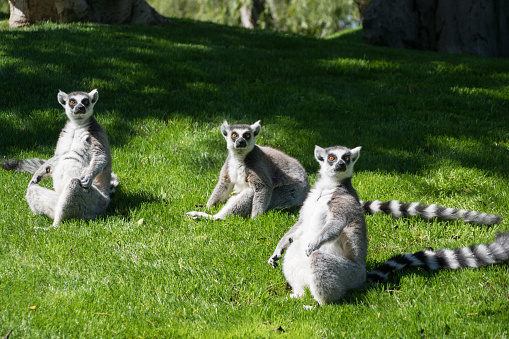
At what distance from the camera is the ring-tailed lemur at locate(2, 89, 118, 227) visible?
523 cm

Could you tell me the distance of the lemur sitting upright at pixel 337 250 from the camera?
12.2ft

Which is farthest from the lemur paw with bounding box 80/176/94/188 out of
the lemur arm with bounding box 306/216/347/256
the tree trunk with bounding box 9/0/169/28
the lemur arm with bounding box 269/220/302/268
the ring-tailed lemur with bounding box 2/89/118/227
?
the tree trunk with bounding box 9/0/169/28

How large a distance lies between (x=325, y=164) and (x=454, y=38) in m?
10.7

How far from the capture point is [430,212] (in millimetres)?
5047

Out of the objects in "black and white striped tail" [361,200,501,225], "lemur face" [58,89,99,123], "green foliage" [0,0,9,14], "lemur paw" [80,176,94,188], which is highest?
"lemur face" [58,89,99,123]

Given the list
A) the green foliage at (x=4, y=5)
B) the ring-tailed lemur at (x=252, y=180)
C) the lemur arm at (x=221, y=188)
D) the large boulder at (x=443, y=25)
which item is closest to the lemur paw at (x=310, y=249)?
the ring-tailed lemur at (x=252, y=180)

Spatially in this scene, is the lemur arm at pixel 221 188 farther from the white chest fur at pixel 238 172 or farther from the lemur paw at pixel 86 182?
the lemur paw at pixel 86 182

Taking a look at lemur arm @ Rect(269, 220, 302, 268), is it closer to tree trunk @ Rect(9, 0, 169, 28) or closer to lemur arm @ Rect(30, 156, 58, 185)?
lemur arm @ Rect(30, 156, 58, 185)

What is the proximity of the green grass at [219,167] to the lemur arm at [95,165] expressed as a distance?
0.44 m

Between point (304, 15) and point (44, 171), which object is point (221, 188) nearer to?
point (44, 171)

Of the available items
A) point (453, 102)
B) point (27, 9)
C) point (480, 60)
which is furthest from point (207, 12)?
point (453, 102)

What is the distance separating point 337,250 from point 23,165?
4321 millimetres

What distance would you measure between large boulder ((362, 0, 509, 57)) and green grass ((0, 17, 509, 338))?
4.17ft

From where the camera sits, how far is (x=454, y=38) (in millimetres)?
13328
